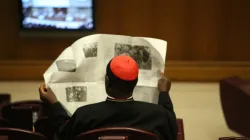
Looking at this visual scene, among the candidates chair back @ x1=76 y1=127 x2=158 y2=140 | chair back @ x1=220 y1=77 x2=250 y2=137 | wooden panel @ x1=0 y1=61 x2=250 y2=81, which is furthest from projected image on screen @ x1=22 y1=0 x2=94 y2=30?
chair back @ x1=220 y1=77 x2=250 y2=137

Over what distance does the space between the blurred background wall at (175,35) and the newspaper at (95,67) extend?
1.92 m

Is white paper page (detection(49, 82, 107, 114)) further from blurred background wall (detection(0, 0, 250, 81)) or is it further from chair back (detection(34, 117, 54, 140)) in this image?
blurred background wall (detection(0, 0, 250, 81))

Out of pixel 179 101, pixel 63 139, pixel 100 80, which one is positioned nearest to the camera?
pixel 63 139

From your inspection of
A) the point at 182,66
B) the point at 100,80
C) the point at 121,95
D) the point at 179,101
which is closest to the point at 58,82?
the point at 100,80

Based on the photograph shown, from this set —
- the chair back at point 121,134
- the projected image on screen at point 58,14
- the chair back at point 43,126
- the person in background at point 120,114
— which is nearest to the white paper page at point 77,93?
the person in background at point 120,114

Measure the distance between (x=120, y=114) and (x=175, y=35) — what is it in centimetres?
232

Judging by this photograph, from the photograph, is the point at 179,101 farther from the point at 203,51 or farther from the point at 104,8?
the point at 104,8

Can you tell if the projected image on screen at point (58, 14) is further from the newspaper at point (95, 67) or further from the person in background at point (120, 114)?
the person in background at point (120, 114)

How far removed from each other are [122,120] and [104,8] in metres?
2.30

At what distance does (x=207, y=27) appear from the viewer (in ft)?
13.1

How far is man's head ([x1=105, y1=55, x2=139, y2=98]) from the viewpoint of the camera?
1.82 metres

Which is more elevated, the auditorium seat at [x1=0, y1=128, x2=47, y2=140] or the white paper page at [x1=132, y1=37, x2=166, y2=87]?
the white paper page at [x1=132, y1=37, x2=166, y2=87]

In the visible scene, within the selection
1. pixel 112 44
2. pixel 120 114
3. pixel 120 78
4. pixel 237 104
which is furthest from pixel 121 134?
pixel 237 104

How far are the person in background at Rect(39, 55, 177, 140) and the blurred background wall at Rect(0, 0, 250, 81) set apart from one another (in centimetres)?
213
